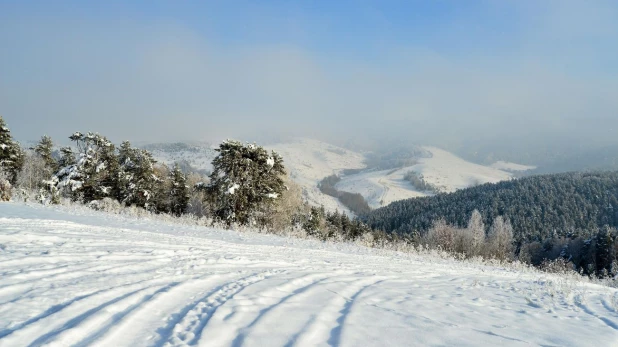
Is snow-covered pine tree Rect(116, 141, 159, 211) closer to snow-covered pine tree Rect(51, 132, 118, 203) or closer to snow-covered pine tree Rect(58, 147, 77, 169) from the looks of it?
snow-covered pine tree Rect(51, 132, 118, 203)

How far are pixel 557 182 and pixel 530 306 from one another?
158 m

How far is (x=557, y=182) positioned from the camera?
134m

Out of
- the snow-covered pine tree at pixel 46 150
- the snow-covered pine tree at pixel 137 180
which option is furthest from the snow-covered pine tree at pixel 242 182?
the snow-covered pine tree at pixel 46 150

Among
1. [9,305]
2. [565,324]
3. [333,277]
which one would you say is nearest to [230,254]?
[333,277]

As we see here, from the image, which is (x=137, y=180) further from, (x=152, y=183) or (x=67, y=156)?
(x=67, y=156)

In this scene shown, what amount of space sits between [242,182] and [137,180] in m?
14.8

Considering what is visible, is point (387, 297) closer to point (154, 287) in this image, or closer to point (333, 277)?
point (333, 277)

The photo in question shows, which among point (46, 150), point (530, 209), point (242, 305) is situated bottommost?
point (242, 305)

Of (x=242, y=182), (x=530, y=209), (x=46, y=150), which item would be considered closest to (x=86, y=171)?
(x=242, y=182)

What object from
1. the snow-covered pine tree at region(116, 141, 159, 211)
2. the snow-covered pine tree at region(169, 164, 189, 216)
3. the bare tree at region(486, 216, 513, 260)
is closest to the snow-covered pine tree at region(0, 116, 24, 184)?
the snow-covered pine tree at region(116, 141, 159, 211)

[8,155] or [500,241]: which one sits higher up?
[8,155]

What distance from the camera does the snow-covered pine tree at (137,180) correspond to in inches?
1234

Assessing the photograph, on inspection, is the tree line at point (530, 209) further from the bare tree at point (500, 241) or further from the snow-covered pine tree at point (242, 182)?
the snow-covered pine tree at point (242, 182)

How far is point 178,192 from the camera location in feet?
123
